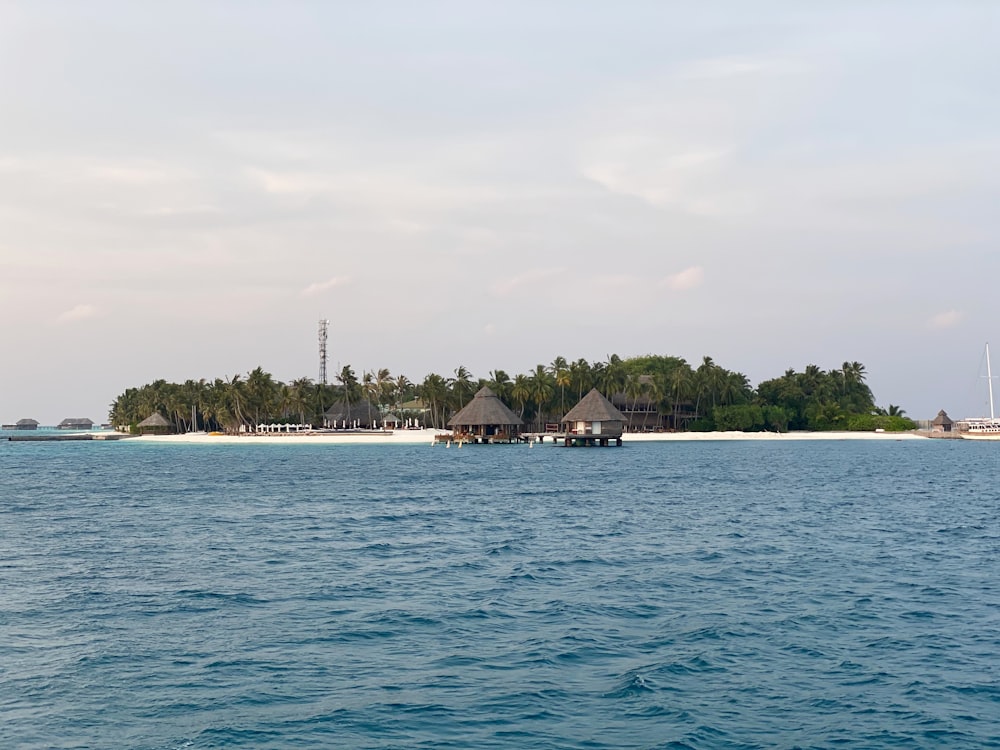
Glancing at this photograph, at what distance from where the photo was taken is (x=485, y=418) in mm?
130000

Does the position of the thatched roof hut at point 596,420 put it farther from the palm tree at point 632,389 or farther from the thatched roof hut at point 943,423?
the thatched roof hut at point 943,423

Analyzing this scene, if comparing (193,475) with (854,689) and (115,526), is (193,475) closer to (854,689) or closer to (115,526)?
(115,526)

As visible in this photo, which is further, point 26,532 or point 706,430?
point 706,430

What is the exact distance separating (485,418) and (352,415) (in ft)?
178

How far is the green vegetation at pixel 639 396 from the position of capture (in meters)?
152

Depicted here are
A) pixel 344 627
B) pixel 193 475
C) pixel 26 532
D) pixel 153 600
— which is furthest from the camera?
pixel 193 475

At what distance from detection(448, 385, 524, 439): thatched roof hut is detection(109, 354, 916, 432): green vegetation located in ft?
55.9

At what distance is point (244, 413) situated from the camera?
174250 mm

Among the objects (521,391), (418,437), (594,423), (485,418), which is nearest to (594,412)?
(594,423)

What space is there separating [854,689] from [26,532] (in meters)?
33.6

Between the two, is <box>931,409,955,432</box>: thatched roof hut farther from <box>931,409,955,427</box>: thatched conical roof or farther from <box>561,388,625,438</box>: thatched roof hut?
<box>561,388,625,438</box>: thatched roof hut

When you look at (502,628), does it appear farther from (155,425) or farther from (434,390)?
(155,425)

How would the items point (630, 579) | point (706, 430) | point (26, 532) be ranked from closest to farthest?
point (630, 579) → point (26, 532) → point (706, 430)

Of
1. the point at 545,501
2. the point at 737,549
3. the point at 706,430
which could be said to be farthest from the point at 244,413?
the point at 737,549
